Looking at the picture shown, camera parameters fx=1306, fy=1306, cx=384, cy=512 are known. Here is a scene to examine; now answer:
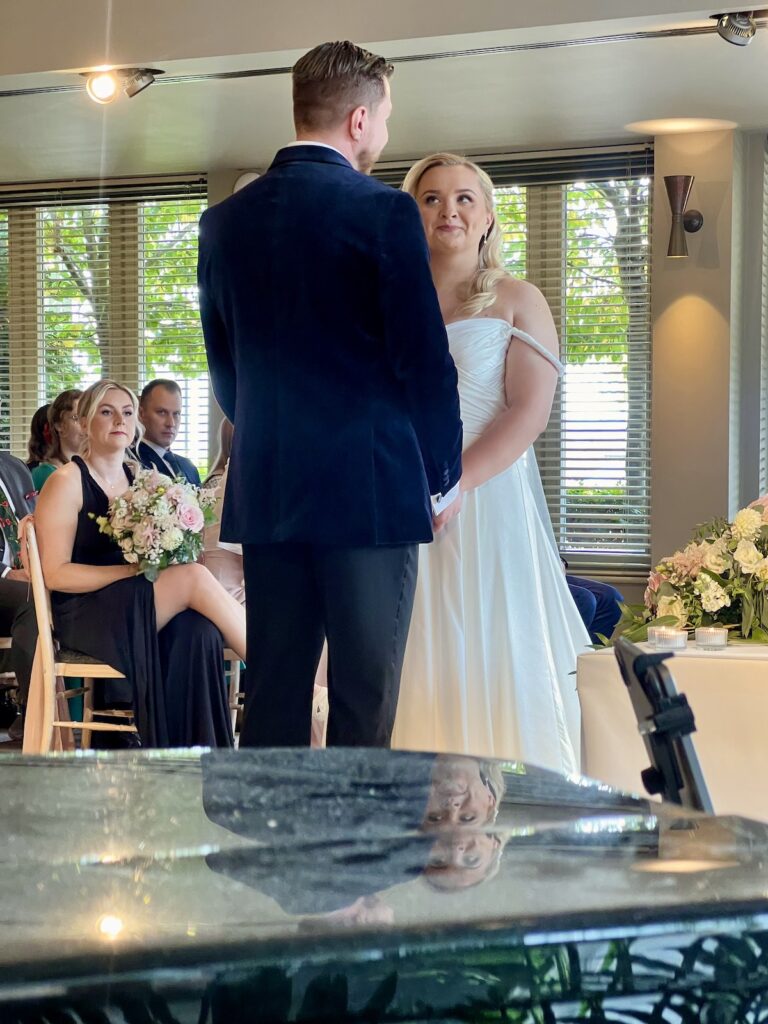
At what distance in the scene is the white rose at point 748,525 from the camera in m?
2.64

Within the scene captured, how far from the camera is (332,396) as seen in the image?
2205 mm

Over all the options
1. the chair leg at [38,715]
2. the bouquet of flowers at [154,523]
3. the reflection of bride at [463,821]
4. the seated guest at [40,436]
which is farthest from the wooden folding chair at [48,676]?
the reflection of bride at [463,821]

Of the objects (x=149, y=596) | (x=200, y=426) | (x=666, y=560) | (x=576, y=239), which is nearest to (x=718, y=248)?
(x=576, y=239)

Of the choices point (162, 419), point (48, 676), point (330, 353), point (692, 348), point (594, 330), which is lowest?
point (48, 676)

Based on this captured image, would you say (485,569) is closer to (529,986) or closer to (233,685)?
(233,685)

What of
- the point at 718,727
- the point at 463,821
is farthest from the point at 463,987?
the point at 718,727

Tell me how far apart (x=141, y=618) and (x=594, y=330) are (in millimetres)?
4347

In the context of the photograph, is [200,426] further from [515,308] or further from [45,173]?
[515,308]

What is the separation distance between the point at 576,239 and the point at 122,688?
4633 mm

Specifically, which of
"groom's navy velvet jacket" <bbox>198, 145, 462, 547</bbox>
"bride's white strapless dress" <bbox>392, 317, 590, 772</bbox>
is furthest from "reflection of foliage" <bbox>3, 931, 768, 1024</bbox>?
"bride's white strapless dress" <bbox>392, 317, 590, 772</bbox>

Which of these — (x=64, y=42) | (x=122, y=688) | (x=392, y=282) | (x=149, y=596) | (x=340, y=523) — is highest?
(x=64, y=42)

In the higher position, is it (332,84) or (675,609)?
(332,84)

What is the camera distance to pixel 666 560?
9.13 feet

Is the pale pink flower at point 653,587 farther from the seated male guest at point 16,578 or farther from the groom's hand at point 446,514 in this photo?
the seated male guest at point 16,578
